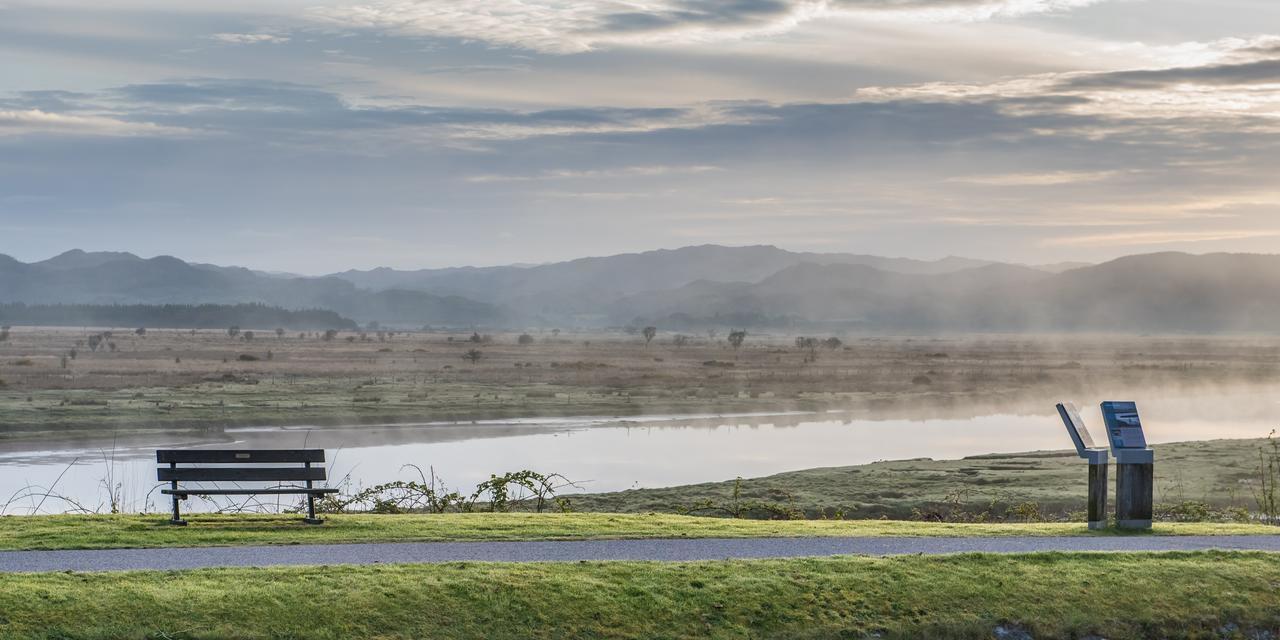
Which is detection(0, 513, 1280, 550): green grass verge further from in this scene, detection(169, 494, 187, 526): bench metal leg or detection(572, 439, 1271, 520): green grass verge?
detection(572, 439, 1271, 520): green grass verge

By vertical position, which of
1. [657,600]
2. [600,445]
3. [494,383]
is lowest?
[600,445]

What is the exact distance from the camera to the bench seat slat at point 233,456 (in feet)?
53.7

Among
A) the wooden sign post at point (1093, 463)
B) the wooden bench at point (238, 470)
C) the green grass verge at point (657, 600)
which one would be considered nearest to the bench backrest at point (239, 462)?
the wooden bench at point (238, 470)

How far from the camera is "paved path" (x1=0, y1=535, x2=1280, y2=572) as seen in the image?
1408 centimetres

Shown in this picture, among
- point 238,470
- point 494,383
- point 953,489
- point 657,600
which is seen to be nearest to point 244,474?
point 238,470

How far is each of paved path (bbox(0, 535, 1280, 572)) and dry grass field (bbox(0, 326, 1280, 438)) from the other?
29.5 metres

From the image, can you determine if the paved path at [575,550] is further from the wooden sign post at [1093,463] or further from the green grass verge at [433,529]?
the wooden sign post at [1093,463]

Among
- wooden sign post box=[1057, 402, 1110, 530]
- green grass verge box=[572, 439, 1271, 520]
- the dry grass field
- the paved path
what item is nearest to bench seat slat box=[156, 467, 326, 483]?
the paved path

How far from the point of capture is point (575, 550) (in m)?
15.0

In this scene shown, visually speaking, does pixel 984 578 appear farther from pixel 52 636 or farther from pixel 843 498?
pixel 843 498

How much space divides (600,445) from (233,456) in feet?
80.3

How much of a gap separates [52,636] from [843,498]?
18.2m

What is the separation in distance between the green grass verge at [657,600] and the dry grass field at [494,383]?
1246 inches

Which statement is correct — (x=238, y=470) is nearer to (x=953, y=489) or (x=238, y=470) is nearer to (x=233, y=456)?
(x=233, y=456)
